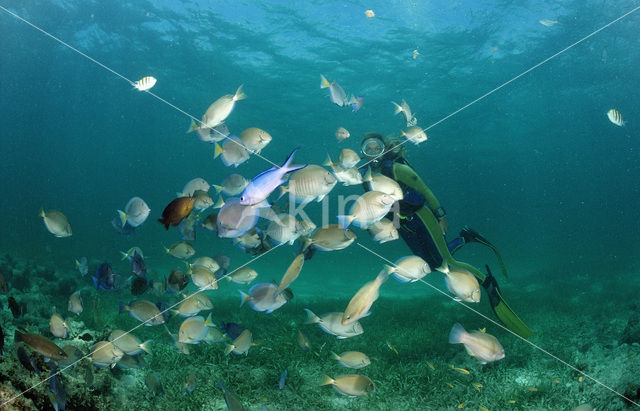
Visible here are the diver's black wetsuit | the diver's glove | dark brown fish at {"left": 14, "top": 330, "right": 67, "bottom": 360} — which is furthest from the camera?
the diver's glove

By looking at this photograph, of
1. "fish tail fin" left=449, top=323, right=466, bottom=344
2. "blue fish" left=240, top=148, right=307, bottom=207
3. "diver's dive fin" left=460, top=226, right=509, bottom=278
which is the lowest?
"blue fish" left=240, top=148, right=307, bottom=207

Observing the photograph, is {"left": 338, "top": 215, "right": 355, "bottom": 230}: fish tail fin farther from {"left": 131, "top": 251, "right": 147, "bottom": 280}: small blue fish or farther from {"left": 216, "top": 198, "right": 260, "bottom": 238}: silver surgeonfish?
{"left": 131, "top": 251, "right": 147, "bottom": 280}: small blue fish

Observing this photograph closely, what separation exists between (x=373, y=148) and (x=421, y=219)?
225 cm

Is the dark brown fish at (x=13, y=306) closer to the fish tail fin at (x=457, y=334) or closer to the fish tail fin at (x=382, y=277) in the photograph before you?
the fish tail fin at (x=382, y=277)

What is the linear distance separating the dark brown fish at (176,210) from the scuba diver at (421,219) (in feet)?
12.3

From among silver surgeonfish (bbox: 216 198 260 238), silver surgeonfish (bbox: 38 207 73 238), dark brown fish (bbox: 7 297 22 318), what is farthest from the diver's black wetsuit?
dark brown fish (bbox: 7 297 22 318)

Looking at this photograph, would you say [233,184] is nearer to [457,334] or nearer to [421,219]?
[457,334]

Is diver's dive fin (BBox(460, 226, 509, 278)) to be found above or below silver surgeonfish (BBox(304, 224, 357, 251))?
above

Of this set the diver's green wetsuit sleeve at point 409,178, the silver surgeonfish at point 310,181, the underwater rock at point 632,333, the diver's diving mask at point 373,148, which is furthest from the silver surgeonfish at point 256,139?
the underwater rock at point 632,333

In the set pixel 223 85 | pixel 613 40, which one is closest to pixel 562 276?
pixel 613 40

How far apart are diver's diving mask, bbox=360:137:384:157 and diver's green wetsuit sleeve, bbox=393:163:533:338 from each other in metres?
0.42

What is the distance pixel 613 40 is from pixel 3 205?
166961 mm

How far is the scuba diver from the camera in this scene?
6281mm

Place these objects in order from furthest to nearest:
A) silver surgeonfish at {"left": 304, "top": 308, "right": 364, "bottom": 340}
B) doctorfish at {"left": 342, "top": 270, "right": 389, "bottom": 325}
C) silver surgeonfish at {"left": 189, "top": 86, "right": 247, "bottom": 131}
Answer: silver surgeonfish at {"left": 189, "top": 86, "right": 247, "bottom": 131}
silver surgeonfish at {"left": 304, "top": 308, "right": 364, "bottom": 340}
doctorfish at {"left": 342, "top": 270, "right": 389, "bottom": 325}
